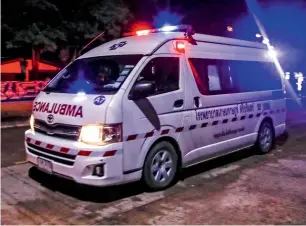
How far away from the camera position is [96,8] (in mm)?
12195

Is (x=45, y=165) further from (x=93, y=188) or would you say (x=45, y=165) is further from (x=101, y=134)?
(x=101, y=134)

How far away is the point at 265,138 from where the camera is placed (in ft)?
22.5

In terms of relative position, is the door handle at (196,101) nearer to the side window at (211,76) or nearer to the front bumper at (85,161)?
the side window at (211,76)

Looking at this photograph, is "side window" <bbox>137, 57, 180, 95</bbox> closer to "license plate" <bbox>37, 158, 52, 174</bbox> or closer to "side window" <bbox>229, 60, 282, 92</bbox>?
"side window" <bbox>229, 60, 282, 92</bbox>

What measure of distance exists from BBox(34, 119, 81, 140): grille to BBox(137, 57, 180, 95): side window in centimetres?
105

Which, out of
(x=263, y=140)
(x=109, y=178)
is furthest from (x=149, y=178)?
(x=263, y=140)

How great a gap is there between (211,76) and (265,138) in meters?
2.11

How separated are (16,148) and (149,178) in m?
3.79

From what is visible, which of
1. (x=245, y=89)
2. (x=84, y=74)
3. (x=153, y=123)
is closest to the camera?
(x=153, y=123)

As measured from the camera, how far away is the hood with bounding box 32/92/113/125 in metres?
4.17

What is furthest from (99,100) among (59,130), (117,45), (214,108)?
(214,108)

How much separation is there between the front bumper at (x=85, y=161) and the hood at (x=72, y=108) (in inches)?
10.8

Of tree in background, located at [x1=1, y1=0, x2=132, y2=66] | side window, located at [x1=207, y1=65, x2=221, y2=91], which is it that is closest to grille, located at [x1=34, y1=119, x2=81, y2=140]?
side window, located at [x1=207, y1=65, x2=221, y2=91]

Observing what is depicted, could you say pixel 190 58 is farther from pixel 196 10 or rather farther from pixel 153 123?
pixel 196 10
